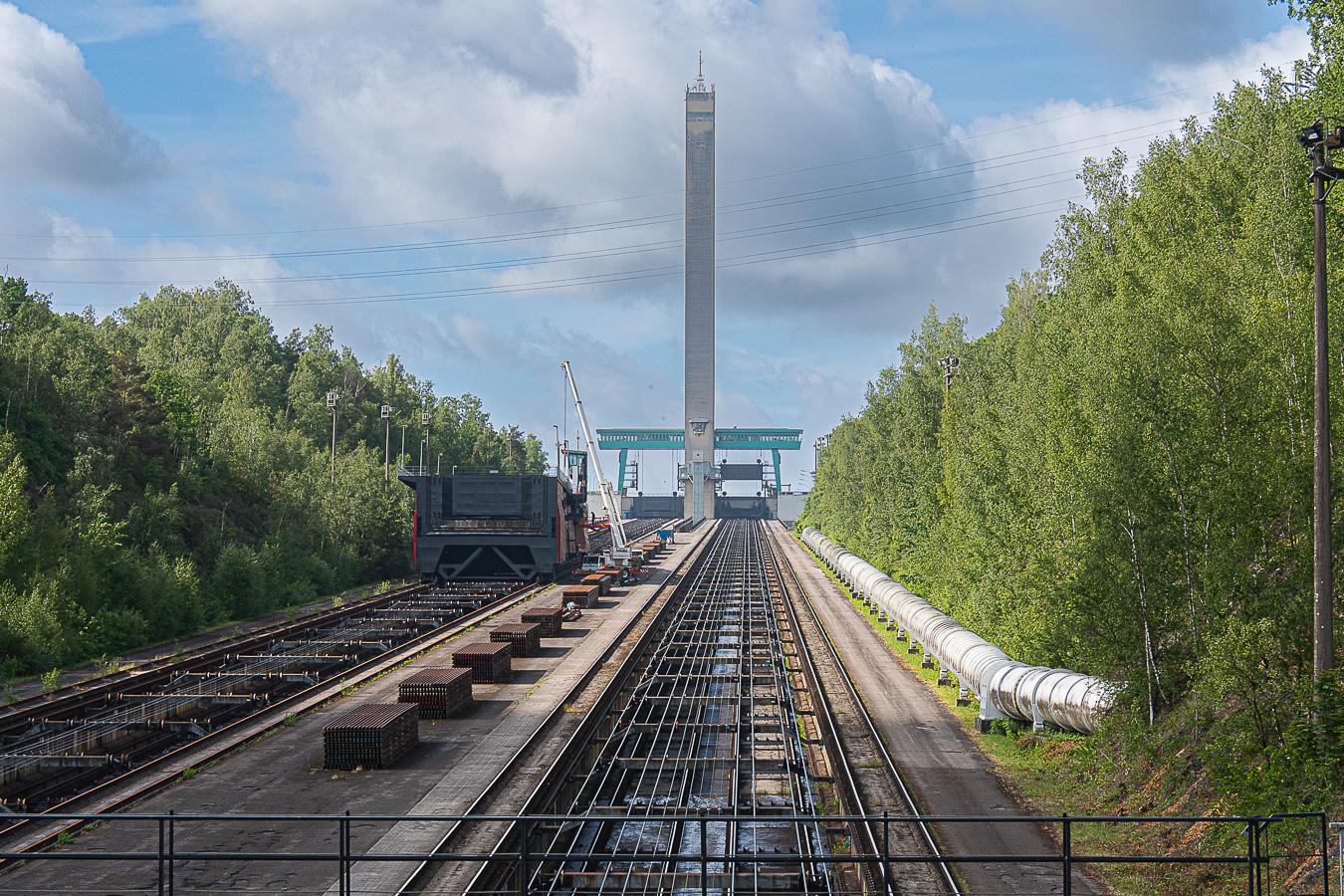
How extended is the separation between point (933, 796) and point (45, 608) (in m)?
25.0

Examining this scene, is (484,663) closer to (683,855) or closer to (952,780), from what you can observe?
(952,780)

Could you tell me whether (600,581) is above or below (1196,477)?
below

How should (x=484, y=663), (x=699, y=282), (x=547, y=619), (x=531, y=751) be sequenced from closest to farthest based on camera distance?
(x=531, y=751)
(x=484, y=663)
(x=547, y=619)
(x=699, y=282)

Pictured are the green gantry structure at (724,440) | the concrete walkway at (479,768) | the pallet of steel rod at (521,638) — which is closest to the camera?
the concrete walkway at (479,768)

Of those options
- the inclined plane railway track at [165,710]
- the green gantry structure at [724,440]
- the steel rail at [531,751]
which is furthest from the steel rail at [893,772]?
the green gantry structure at [724,440]

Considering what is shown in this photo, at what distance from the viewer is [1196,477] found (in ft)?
56.3

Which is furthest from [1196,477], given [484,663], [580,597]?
[580,597]

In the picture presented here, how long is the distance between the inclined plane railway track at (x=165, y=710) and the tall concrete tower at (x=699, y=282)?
327 ft

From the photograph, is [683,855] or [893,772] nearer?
[683,855]

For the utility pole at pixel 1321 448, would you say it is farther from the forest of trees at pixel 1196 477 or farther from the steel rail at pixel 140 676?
the steel rail at pixel 140 676

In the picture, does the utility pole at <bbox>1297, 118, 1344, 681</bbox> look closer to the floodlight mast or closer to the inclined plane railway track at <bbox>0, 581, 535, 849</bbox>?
the inclined plane railway track at <bbox>0, 581, 535, 849</bbox>

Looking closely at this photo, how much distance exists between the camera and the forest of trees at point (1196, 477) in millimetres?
14508

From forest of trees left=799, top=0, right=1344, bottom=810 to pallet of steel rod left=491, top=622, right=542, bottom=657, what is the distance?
547 inches

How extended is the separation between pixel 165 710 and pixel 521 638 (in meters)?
11.2
